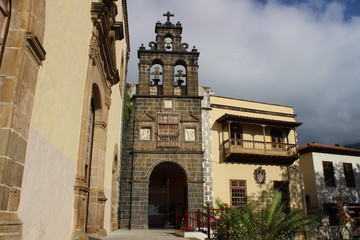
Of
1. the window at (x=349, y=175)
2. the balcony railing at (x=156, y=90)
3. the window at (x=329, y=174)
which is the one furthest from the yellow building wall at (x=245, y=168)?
the window at (x=349, y=175)

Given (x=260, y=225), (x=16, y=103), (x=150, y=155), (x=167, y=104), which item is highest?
(x=167, y=104)

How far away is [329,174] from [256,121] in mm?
7221

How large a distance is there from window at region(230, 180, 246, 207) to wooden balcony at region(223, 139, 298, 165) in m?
1.28

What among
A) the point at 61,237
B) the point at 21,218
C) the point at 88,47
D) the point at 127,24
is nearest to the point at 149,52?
the point at 127,24

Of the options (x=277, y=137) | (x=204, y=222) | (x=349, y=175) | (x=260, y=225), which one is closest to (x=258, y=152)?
(x=277, y=137)

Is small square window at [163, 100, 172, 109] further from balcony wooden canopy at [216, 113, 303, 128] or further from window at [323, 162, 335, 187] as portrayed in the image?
window at [323, 162, 335, 187]

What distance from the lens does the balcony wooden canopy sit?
17.3 metres

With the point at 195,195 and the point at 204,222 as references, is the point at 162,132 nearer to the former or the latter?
the point at 195,195

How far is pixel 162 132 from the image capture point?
53.4 ft

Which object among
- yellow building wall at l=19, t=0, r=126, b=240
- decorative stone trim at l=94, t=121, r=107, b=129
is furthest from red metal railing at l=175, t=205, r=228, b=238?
yellow building wall at l=19, t=0, r=126, b=240

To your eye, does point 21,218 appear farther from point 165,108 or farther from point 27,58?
point 165,108

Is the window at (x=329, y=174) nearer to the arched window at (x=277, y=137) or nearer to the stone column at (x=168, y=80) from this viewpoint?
the arched window at (x=277, y=137)

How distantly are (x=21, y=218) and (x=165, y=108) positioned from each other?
44.0 ft

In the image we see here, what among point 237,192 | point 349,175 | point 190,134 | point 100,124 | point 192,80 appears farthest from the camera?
point 349,175
